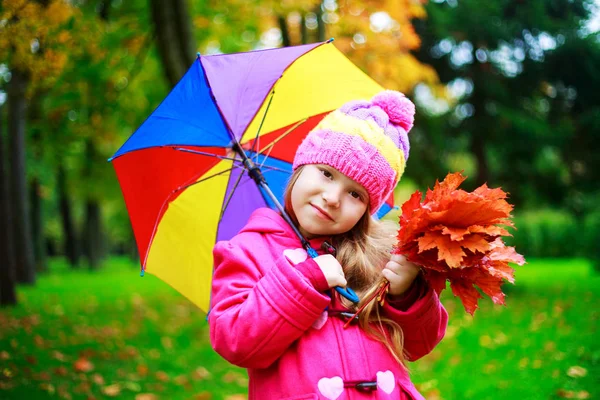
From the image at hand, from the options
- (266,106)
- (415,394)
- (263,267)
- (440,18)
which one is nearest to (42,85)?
(266,106)

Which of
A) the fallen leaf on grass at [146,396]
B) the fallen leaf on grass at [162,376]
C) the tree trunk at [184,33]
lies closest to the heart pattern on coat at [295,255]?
the fallen leaf on grass at [146,396]

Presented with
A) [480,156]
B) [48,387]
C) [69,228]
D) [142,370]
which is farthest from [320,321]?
[69,228]

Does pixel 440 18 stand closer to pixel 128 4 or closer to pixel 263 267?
pixel 128 4

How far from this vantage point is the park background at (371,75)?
5164mm

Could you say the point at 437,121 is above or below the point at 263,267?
above

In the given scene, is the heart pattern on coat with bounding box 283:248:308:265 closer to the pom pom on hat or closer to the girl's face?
the girl's face

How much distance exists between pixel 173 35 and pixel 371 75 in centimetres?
353

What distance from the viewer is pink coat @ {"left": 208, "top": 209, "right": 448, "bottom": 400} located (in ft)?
6.03

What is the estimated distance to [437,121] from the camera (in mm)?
11094

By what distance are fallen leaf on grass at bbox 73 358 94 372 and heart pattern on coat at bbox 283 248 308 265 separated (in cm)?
398

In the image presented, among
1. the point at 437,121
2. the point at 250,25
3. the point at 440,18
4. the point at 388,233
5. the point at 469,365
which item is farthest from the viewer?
the point at 437,121

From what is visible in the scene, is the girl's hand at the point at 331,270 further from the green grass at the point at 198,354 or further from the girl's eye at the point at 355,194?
the green grass at the point at 198,354

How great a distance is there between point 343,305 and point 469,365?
4378 millimetres

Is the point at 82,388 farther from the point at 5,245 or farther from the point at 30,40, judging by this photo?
the point at 5,245
